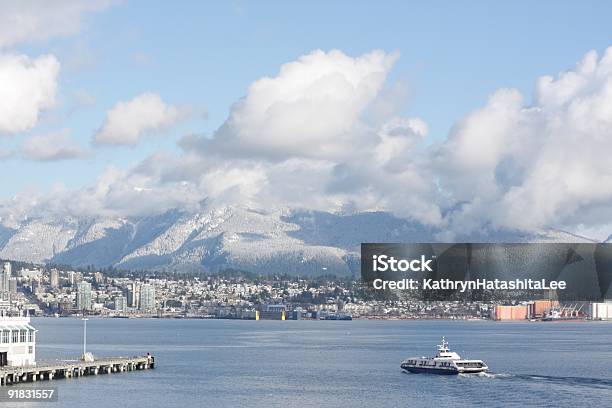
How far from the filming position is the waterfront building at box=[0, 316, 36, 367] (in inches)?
5583

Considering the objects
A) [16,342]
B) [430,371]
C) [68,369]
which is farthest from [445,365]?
[16,342]

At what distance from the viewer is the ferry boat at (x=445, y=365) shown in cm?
16638

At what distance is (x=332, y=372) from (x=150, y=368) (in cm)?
2841

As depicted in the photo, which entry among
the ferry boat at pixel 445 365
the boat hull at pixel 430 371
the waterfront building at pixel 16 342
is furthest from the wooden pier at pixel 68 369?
the ferry boat at pixel 445 365

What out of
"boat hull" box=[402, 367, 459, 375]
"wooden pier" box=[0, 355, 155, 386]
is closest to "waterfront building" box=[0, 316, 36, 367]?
"wooden pier" box=[0, 355, 155, 386]

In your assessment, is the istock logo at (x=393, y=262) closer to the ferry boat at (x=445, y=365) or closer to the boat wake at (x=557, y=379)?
the boat wake at (x=557, y=379)

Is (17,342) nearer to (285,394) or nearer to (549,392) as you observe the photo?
(285,394)

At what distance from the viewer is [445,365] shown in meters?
169

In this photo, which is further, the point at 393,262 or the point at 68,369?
the point at 68,369

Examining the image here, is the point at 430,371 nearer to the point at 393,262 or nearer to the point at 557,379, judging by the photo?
the point at 557,379

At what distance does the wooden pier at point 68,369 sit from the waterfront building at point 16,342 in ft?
7.36

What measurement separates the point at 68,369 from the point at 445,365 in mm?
54584

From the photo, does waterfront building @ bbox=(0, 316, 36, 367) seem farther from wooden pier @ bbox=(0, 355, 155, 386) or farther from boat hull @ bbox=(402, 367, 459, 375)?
boat hull @ bbox=(402, 367, 459, 375)

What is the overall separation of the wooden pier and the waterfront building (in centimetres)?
224
